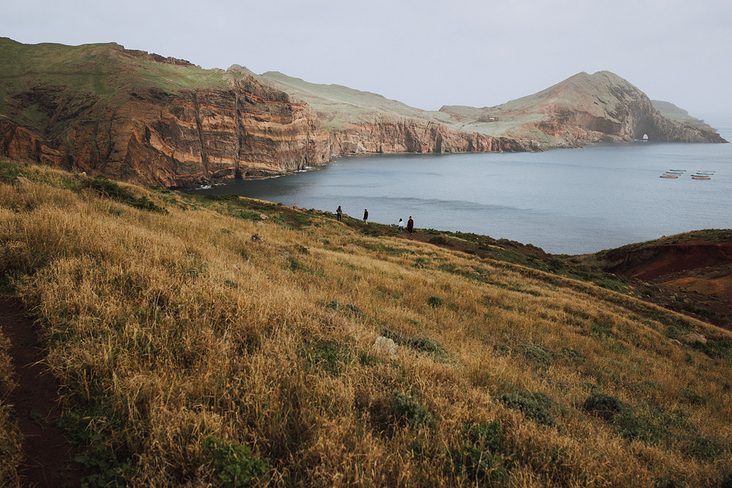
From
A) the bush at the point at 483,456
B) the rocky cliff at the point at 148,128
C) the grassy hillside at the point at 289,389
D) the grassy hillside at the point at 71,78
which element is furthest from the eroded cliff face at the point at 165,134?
the bush at the point at 483,456

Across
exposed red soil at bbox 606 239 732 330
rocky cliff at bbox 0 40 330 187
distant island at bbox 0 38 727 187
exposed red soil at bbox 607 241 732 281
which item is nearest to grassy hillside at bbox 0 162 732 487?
exposed red soil at bbox 606 239 732 330

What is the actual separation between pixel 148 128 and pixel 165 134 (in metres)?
3.90

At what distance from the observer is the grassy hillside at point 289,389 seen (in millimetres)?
2852

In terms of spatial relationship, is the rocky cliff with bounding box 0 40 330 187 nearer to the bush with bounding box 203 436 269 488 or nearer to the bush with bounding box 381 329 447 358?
the bush with bounding box 381 329 447 358

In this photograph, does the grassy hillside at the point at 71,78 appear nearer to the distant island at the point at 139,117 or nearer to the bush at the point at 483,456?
the distant island at the point at 139,117

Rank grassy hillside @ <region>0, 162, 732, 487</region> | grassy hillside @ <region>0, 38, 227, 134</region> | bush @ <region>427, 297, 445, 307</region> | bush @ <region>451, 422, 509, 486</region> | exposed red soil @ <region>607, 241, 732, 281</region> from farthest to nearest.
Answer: grassy hillside @ <region>0, 38, 227, 134</region> → exposed red soil @ <region>607, 241, 732, 281</region> → bush @ <region>427, 297, 445, 307</region> → bush @ <region>451, 422, 509, 486</region> → grassy hillside @ <region>0, 162, 732, 487</region>

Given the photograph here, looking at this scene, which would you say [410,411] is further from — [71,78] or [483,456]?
[71,78]

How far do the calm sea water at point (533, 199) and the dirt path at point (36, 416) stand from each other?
166 feet

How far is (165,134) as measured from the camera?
80.7m

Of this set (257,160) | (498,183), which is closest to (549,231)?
(498,183)

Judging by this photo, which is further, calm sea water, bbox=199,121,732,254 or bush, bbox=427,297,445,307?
calm sea water, bbox=199,121,732,254

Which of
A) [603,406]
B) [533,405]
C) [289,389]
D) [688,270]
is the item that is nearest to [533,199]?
[688,270]

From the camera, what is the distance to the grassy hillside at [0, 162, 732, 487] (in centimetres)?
285

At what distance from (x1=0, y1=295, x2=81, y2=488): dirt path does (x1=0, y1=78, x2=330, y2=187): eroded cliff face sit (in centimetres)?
7315
